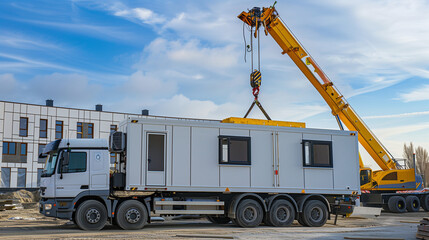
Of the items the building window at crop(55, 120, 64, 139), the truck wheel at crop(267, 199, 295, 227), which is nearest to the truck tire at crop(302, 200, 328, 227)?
the truck wheel at crop(267, 199, 295, 227)

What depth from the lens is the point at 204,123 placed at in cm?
1614

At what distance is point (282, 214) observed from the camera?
1706 centimetres

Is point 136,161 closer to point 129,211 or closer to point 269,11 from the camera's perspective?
point 129,211

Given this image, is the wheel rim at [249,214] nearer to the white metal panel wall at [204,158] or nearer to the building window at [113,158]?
the white metal panel wall at [204,158]

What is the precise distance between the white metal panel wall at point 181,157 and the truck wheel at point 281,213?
3246 millimetres

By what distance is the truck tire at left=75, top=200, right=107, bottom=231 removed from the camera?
582 inches

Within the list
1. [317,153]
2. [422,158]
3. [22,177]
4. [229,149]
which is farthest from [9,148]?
[422,158]

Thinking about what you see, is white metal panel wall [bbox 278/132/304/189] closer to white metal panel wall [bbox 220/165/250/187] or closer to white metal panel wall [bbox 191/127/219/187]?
white metal panel wall [bbox 220/165/250/187]

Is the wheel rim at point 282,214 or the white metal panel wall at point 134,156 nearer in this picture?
the white metal panel wall at point 134,156

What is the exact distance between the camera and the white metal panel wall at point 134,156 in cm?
1509

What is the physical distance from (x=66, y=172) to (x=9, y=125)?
32225 millimetres

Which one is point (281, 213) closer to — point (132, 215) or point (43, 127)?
point (132, 215)

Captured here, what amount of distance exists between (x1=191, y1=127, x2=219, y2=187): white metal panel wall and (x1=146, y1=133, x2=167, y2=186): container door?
3.27ft

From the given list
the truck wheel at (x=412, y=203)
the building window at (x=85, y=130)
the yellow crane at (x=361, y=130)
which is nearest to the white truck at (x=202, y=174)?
the yellow crane at (x=361, y=130)
